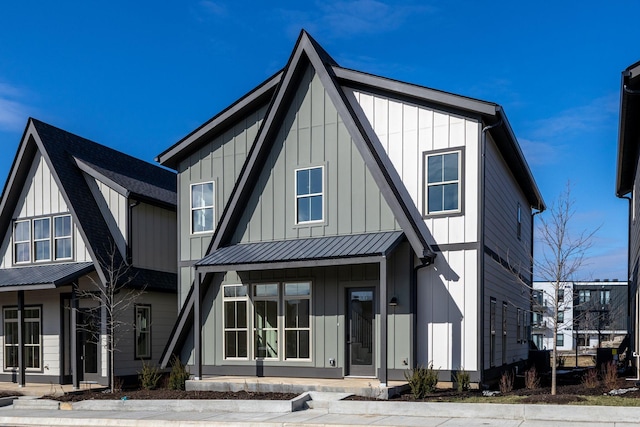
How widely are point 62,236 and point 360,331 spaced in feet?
33.8

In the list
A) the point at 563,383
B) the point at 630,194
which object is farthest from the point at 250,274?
the point at 630,194

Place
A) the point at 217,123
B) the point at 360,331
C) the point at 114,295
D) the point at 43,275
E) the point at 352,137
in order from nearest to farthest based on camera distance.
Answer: the point at 352,137 < the point at 360,331 < the point at 217,123 < the point at 114,295 < the point at 43,275

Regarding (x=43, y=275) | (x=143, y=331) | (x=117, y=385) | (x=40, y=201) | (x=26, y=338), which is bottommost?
(x=117, y=385)

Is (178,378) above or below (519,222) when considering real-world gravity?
below

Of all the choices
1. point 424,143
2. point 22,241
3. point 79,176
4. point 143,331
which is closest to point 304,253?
point 424,143

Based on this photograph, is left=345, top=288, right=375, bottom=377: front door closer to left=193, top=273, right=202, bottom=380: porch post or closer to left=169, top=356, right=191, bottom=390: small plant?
left=193, top=273, right=202, bottom=380: porch post

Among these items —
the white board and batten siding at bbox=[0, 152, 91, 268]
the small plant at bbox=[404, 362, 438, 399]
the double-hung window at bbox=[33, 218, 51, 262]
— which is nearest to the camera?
the small plant at bbox=[404, 362, 438, 399]

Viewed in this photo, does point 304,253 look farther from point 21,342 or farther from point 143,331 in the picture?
point 21,342

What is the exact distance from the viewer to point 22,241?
22.0m

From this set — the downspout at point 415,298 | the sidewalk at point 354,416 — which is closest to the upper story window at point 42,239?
the sidewalk at point 354,416

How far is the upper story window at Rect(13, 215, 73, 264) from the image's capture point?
21.0 meters

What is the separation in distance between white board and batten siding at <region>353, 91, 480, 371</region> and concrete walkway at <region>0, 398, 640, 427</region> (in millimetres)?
2843

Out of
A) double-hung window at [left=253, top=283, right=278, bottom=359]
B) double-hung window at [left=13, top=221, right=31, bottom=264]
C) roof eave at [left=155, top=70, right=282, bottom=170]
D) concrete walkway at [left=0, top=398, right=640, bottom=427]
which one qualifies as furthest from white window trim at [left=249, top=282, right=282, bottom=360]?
double-hung window at [left=13, top=221, right=31, bottom=264]

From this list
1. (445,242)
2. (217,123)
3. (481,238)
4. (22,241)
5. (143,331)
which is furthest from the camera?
(22,241)
